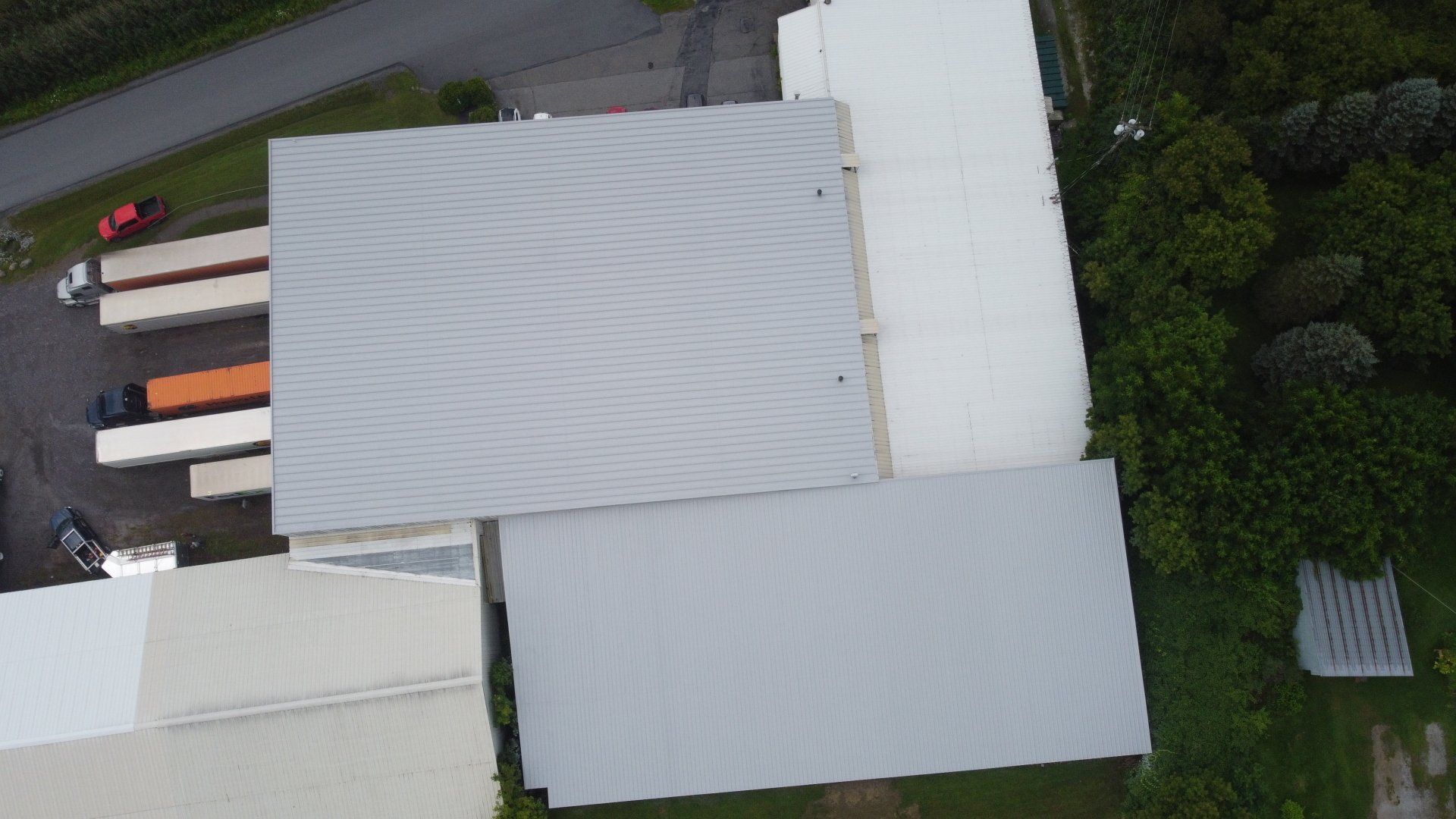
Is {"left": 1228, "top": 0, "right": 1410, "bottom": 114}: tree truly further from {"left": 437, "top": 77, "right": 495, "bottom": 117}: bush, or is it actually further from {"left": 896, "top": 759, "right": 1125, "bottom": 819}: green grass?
{"left": 437, "top": 77, "right": 495, "bottom": 117}: bush

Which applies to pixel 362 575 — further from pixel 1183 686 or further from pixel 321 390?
pixel 1183 686

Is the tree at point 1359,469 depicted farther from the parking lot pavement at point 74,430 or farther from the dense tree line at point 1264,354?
the parking lot pavement at point 74,430

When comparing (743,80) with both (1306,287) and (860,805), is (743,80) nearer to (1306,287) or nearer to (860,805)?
(1306,287)

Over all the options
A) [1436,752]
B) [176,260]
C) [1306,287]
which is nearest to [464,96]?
[176,260]

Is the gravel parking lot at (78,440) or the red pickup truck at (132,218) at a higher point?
the red pickup truck at (132,218)

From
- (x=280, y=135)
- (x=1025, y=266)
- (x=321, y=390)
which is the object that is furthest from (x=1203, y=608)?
(x=280, y=135)

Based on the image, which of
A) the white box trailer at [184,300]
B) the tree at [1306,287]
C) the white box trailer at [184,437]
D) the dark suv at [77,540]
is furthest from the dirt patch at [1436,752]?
the dark suv at [77,540]

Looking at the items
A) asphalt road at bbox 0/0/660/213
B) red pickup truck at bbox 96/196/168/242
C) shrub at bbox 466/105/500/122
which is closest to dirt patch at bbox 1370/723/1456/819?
asphalt road at bbox 0/0/660/213
